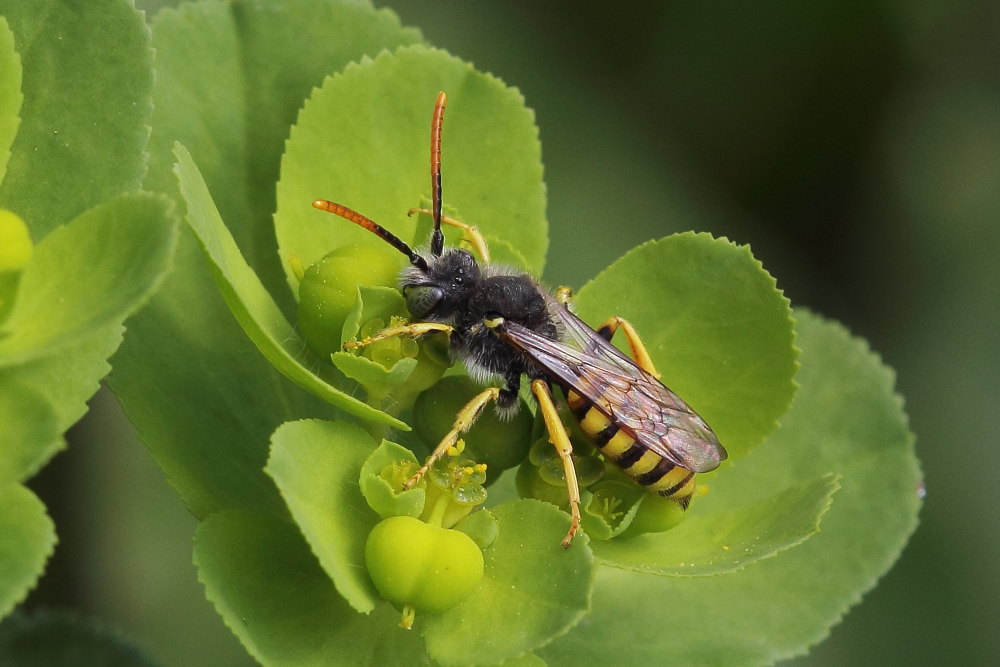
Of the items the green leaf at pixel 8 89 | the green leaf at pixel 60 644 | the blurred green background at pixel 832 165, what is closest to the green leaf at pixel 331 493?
the green leaf at pixel 8 89

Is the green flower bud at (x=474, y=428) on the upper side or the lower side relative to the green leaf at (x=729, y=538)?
lower

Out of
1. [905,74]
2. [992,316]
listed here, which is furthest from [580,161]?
[992,316]

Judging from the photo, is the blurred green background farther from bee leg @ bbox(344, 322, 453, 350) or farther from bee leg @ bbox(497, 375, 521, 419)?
bee leg @ bbox(344, 322, 453, 350)

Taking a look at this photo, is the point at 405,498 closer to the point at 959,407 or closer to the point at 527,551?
the point at 527,551

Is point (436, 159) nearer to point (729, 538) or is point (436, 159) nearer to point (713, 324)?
point (713, 324)

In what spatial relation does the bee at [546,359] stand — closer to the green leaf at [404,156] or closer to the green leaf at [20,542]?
the green leaf at [404,156]

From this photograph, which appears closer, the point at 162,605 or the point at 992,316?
the point at 162,605

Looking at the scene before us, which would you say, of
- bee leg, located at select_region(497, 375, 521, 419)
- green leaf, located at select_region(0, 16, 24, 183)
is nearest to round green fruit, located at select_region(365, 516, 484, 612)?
bee leg, located at select_region(497, 375, 521, 419)
